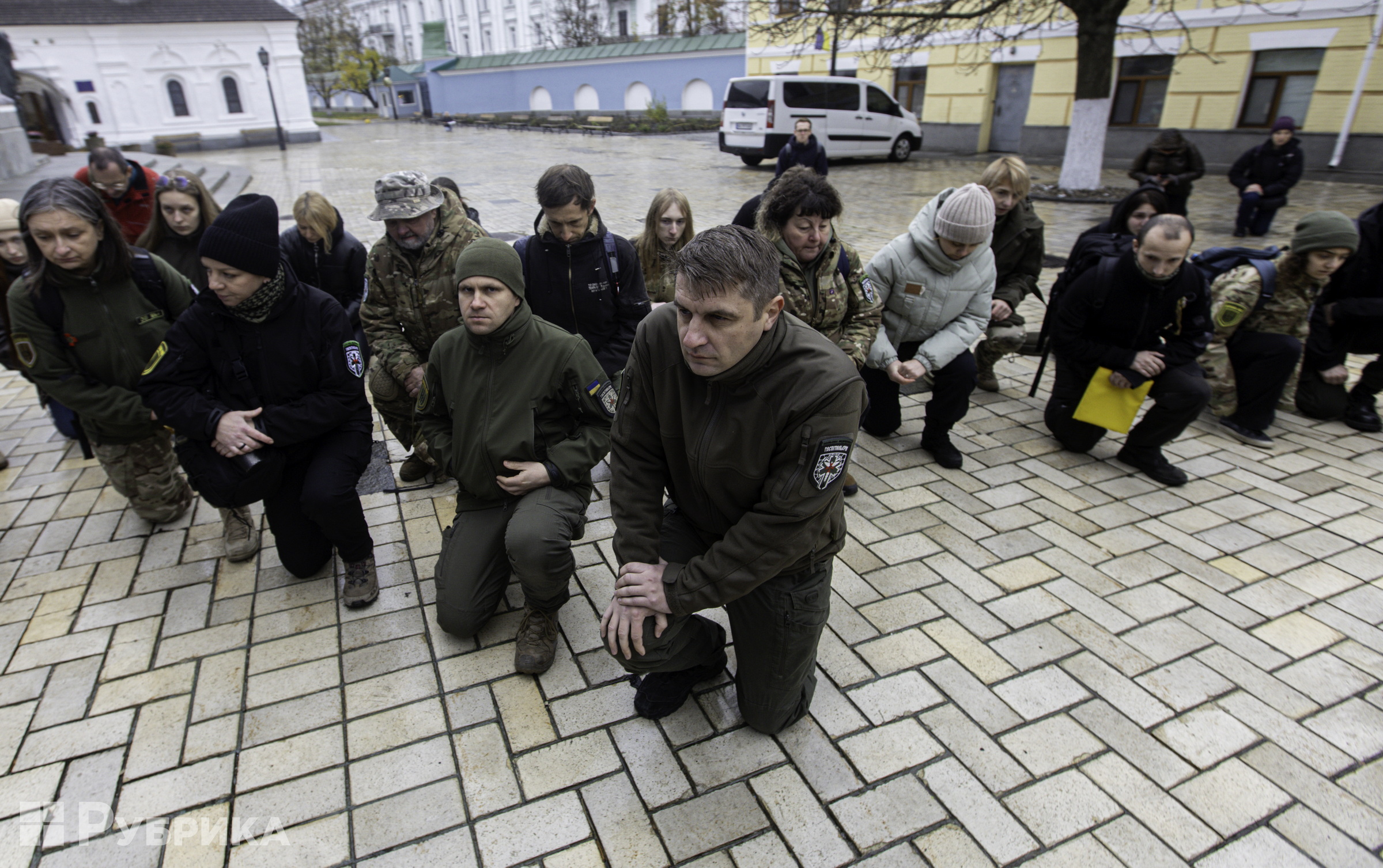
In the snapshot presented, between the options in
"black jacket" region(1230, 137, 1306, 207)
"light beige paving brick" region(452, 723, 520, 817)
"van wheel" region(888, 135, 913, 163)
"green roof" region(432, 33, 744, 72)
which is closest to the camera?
"light beige paving brick" region(452, 723, 520, 817)

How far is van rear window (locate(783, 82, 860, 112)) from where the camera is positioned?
17.1m

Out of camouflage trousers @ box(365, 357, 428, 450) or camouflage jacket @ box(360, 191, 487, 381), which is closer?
camouflage jacket @ box(360, 191, 487, 381)

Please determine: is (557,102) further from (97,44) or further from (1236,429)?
(1236,429)

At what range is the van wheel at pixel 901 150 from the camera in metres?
19.1

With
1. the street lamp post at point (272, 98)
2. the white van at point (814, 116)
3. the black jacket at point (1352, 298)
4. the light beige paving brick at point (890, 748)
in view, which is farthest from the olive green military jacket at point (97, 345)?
the street lamp post at point (272, 98)

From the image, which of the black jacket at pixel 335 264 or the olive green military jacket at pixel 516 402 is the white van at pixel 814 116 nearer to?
the black jacket at pixel 335 264

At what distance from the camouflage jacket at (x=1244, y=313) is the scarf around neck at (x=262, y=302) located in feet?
16.7

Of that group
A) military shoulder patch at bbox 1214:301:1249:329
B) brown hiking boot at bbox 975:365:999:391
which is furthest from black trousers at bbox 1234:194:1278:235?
brown hiking boot at bbox 975:365:999:391

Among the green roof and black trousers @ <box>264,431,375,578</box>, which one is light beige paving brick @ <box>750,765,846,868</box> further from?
the green roof

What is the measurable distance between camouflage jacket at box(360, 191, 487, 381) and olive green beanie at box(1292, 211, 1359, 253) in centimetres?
481

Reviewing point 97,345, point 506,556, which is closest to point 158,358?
point 97,345

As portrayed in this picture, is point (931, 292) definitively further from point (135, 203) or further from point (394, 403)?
point (135, 203)

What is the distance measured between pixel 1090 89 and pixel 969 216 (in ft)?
36.2

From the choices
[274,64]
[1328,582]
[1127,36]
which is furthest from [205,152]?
[1328,582]
